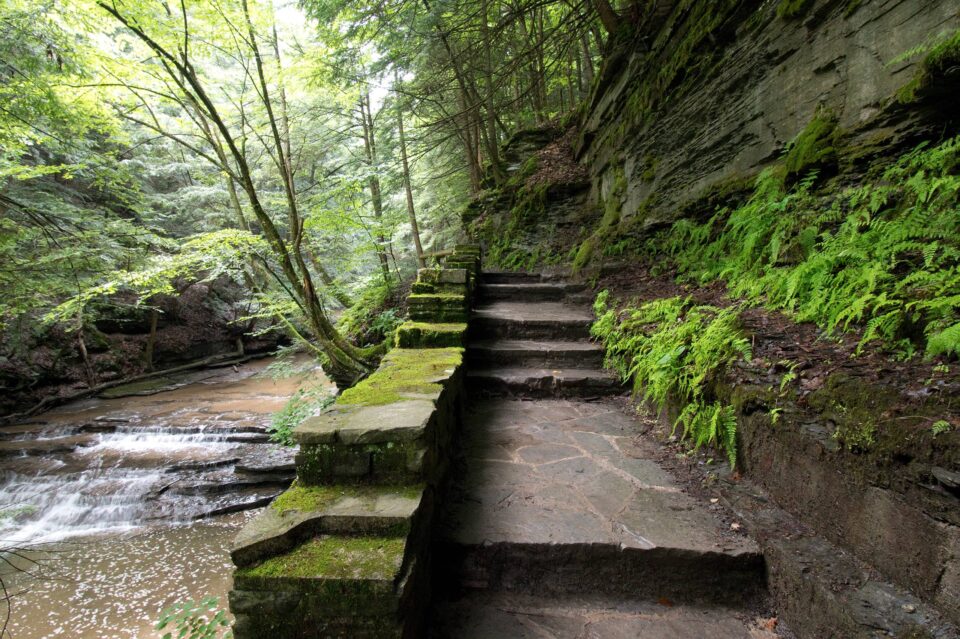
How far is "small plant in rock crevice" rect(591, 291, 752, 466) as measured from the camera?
2463mm

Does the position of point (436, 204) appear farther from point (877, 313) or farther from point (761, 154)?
point (877, 313)

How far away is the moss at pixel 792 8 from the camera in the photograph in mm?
3516

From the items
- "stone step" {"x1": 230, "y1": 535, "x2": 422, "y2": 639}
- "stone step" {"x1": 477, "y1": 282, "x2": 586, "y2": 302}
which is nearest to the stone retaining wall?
"stone step" {"x1": 230, "y1": 535, "x2": 422, "y2": 639}

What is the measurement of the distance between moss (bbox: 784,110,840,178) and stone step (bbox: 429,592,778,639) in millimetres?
3426

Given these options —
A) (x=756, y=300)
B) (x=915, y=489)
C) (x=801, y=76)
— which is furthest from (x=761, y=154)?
(x=915, y=489)

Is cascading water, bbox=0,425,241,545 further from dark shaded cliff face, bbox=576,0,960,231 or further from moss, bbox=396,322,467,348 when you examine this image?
dark shaded cliff face, bbox=576,0,960,231

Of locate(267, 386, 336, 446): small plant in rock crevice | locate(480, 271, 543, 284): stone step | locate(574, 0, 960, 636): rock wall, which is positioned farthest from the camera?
locate(480, 271, 543, 284): stone step

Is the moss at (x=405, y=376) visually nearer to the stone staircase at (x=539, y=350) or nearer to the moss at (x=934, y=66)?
the stone staircase at (x=539, y=350)

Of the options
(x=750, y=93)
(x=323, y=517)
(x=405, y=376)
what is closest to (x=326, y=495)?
(x=323, y=517)

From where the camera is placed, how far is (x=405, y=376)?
A: 9.40 feet

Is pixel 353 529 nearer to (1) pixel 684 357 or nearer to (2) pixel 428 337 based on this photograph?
(2) pixel 428 337

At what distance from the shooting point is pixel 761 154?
399 centimetres

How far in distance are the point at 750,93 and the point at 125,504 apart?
32.6ft

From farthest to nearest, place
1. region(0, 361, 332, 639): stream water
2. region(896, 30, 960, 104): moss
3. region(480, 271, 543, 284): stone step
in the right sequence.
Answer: region(480, 271, 543, 284): stone step
region(0, 361, 332, 639): stream water
region(896, 30, 960, 104): moss
